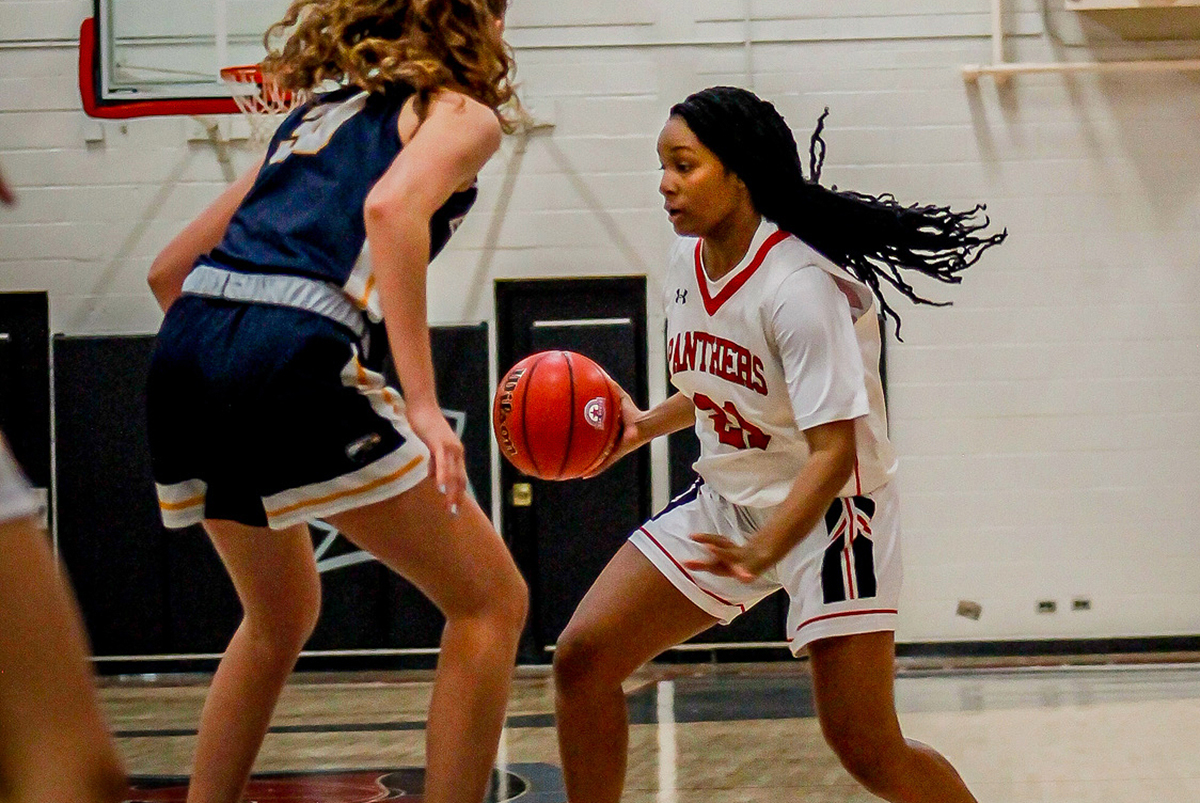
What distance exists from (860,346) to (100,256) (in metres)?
6.40

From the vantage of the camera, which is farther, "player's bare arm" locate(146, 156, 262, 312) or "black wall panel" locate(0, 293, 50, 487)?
"black wall panel" locate(0, 293, 50, 487)

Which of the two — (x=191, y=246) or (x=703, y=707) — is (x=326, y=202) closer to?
(x=191, y=246)

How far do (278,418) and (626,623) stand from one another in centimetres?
94

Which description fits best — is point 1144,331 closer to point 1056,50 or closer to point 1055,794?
point 1056,50

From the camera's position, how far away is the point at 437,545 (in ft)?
7.87

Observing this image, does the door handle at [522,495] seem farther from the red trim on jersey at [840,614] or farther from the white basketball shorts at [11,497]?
the white basketball shorts at [11,497]

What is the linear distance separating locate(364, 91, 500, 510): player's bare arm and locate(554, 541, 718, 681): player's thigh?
665 mm

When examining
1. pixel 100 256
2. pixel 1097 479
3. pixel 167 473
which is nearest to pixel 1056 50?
pixel 1097 479

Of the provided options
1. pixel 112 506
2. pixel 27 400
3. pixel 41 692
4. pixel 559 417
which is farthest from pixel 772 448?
pixel 27 400

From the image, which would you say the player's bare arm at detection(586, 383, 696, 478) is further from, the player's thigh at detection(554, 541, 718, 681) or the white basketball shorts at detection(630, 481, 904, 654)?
the player's thigh at detection(554, 541, 718, 681)

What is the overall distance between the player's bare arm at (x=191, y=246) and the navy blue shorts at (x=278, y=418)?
290 mm

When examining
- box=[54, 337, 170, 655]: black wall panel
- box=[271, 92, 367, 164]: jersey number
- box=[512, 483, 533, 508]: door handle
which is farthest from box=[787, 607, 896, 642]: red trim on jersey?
box=[54, 337, 170, 655]: black wall panel

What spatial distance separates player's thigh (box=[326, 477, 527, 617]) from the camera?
2385 mm

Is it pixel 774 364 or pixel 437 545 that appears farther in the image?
pixel 774 364
